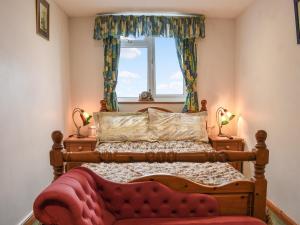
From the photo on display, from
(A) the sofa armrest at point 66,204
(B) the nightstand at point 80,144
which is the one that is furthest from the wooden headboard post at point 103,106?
(A) the sofa armrest at point 66,204

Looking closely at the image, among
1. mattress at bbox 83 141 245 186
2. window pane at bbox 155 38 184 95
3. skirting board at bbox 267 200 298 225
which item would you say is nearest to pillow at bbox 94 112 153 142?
window pane at bbox 155 38 184 95

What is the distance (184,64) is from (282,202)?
7.32 ft

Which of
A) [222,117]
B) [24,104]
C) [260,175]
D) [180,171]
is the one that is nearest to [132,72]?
[222,117]

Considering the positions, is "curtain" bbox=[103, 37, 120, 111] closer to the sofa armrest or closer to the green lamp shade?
the green lamp shade

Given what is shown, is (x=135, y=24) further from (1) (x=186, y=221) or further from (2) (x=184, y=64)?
(1) (x=186, y=221)

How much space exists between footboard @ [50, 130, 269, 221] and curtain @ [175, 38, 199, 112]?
7.45 ft

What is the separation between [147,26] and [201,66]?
988mm

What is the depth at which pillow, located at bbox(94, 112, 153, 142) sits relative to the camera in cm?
378

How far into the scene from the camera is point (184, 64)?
4.22 metres

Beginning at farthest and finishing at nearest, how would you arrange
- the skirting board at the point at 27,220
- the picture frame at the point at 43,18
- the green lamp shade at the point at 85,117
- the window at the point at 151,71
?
the window at the point at 151,71 < the green lamp shade at the point at 85,117 < the picture frame at the point at 43,18 < the skirting board at the point at 27,220

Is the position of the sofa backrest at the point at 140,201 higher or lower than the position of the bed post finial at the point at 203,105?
lower

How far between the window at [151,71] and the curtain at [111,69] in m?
0.20

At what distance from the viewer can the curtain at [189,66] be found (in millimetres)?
4203

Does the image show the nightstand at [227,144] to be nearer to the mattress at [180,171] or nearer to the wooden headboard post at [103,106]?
the mattress at [180,171]
